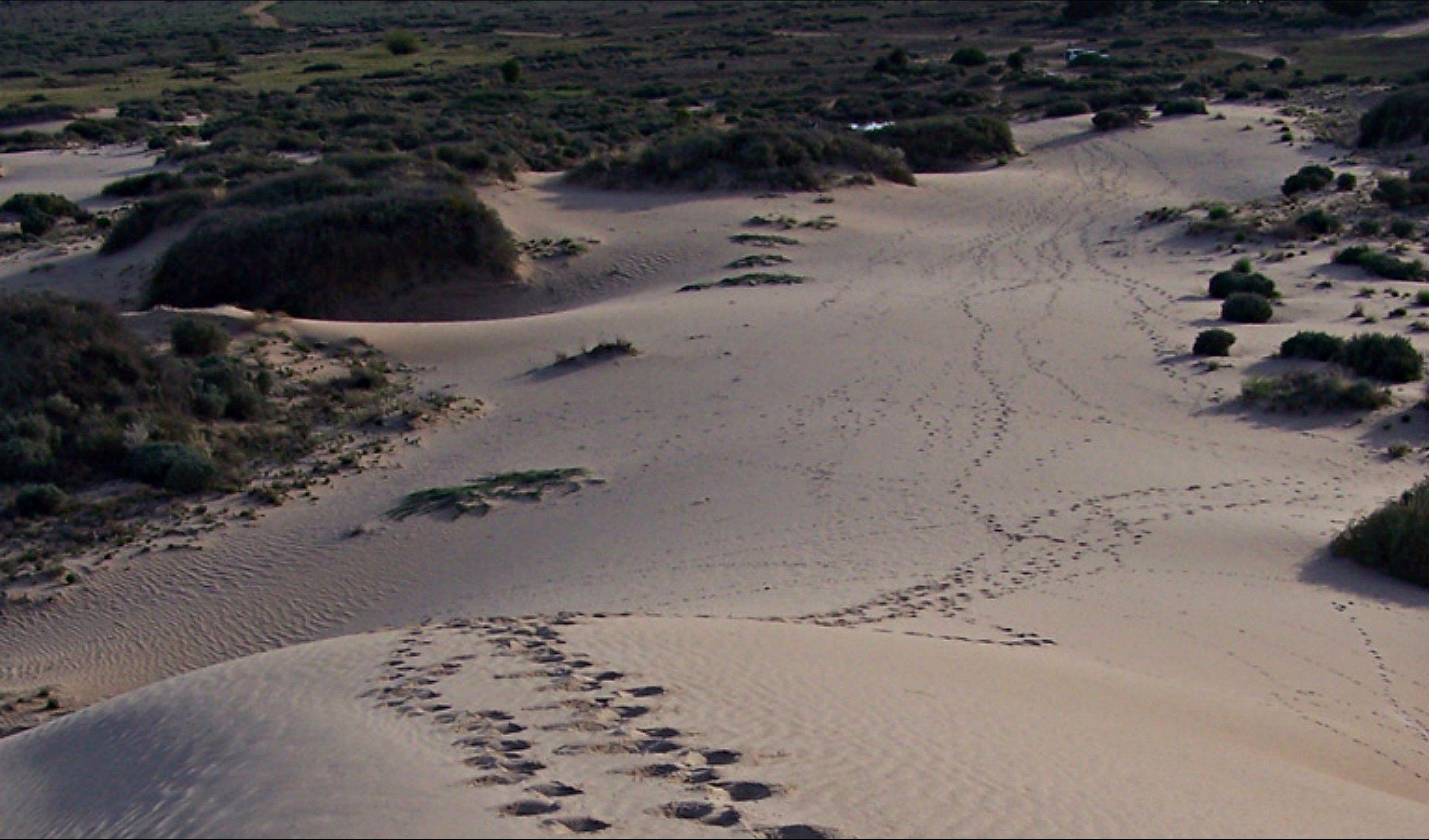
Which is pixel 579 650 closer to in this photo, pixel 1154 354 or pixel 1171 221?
pixel 1154 354

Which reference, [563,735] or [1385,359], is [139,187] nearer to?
[1385,359]

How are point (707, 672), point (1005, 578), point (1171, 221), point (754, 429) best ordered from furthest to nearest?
point (1171, 221), point (754, 429), point (1005, 578), point (707, 672)

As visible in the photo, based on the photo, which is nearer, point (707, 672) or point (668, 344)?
point (707, 672)

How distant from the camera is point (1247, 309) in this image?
66.1 ft

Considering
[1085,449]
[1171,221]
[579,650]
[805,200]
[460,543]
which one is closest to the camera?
[579,650]

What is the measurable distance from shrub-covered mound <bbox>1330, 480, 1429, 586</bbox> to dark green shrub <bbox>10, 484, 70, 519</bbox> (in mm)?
12545

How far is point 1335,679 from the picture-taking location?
30.1 feet

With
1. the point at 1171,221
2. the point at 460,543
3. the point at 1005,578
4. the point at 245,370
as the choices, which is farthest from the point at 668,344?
the point at 1171,221

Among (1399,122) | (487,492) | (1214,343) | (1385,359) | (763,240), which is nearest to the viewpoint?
(487,492)

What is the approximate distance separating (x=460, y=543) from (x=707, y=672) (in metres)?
5.64

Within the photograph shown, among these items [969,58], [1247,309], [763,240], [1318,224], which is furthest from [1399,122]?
[969,58]

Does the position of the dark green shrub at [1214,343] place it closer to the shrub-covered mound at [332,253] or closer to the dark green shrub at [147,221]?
the shrub-covered mound at [332,253]

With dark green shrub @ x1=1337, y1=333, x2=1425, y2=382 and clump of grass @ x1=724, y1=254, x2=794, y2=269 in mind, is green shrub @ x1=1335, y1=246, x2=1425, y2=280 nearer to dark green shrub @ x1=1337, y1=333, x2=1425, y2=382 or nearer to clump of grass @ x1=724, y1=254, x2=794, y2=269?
dark green shrub @ x1=1337, y1=333, x2=1425, y2=382

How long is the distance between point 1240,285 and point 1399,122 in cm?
1703
